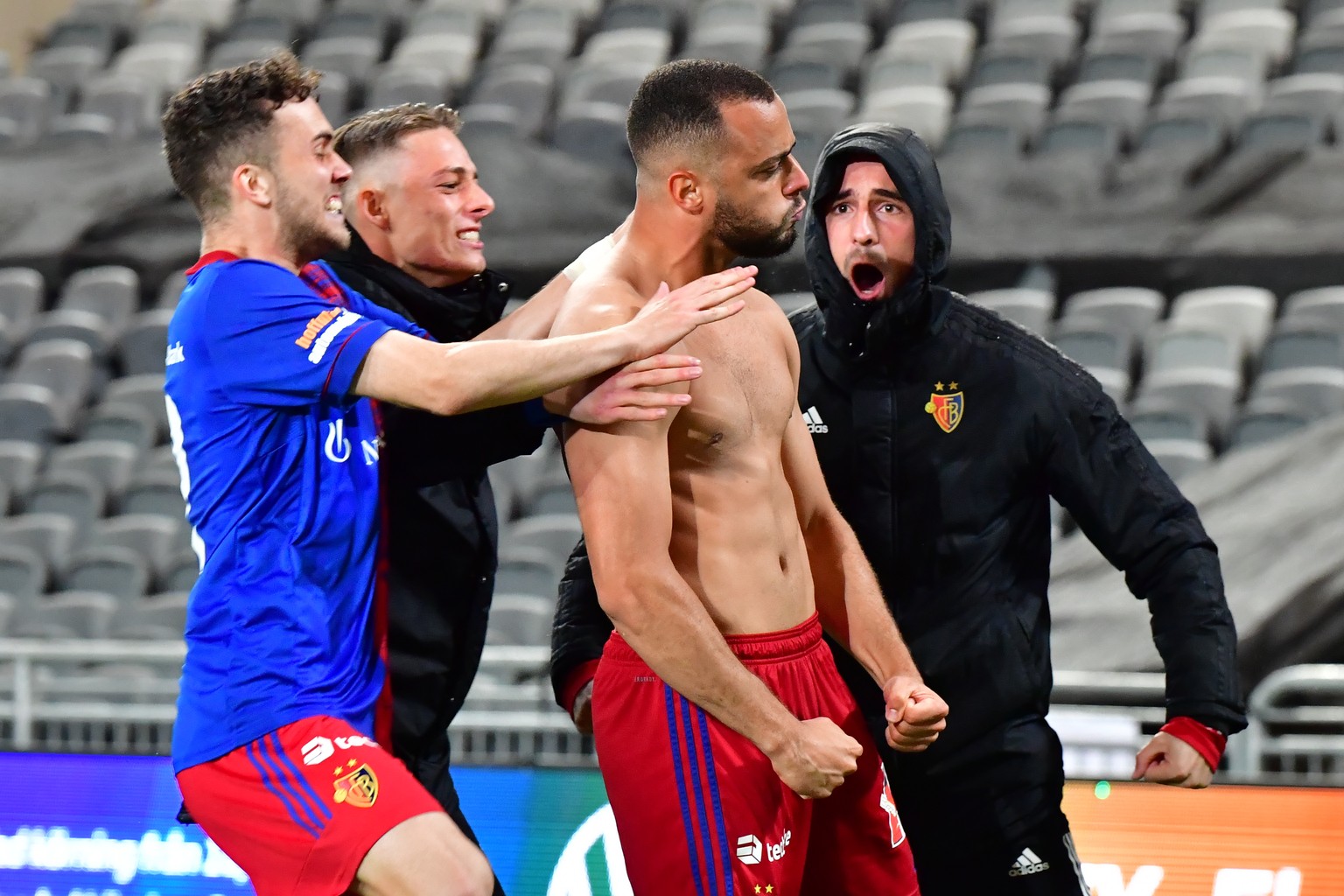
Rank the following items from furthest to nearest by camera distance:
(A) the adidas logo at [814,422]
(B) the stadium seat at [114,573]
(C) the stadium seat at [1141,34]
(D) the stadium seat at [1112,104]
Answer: (C) the stadium seat at [1141,34] → (D) the stadium seat at [1112,104] → (B) the stadium seat at [114,573] → (A) the adidas logo at [814,422]

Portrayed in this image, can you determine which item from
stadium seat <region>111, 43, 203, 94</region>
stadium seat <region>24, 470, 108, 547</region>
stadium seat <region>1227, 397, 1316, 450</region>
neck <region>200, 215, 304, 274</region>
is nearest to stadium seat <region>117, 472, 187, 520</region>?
stadium seat <region>24, 470, 108, 547</region>

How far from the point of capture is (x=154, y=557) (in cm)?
895

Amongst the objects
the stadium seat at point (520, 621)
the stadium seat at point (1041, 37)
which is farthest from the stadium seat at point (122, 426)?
the stadium seat at point (1041, 37)

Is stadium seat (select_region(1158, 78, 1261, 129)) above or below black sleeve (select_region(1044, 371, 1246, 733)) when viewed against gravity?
above

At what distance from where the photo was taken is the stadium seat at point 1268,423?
8.07m

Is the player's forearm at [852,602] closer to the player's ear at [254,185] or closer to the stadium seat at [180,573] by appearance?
the player's ear at [254,185]

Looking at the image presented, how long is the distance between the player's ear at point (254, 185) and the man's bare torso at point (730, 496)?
612 mm

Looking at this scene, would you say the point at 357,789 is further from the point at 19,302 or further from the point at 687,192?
the point at 19,302

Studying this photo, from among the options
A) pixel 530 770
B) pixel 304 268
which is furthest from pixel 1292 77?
pixel 304 268

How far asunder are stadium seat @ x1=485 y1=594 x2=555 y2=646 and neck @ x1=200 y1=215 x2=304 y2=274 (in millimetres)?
4889

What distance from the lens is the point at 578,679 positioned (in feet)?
11.1

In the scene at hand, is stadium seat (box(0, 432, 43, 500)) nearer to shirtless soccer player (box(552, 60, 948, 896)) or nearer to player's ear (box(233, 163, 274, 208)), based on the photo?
player's ear (box(233, 163, 274, 208))

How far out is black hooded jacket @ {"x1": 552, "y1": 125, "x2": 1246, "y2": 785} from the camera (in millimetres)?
3348

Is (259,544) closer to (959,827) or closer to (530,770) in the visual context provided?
(959,827)
